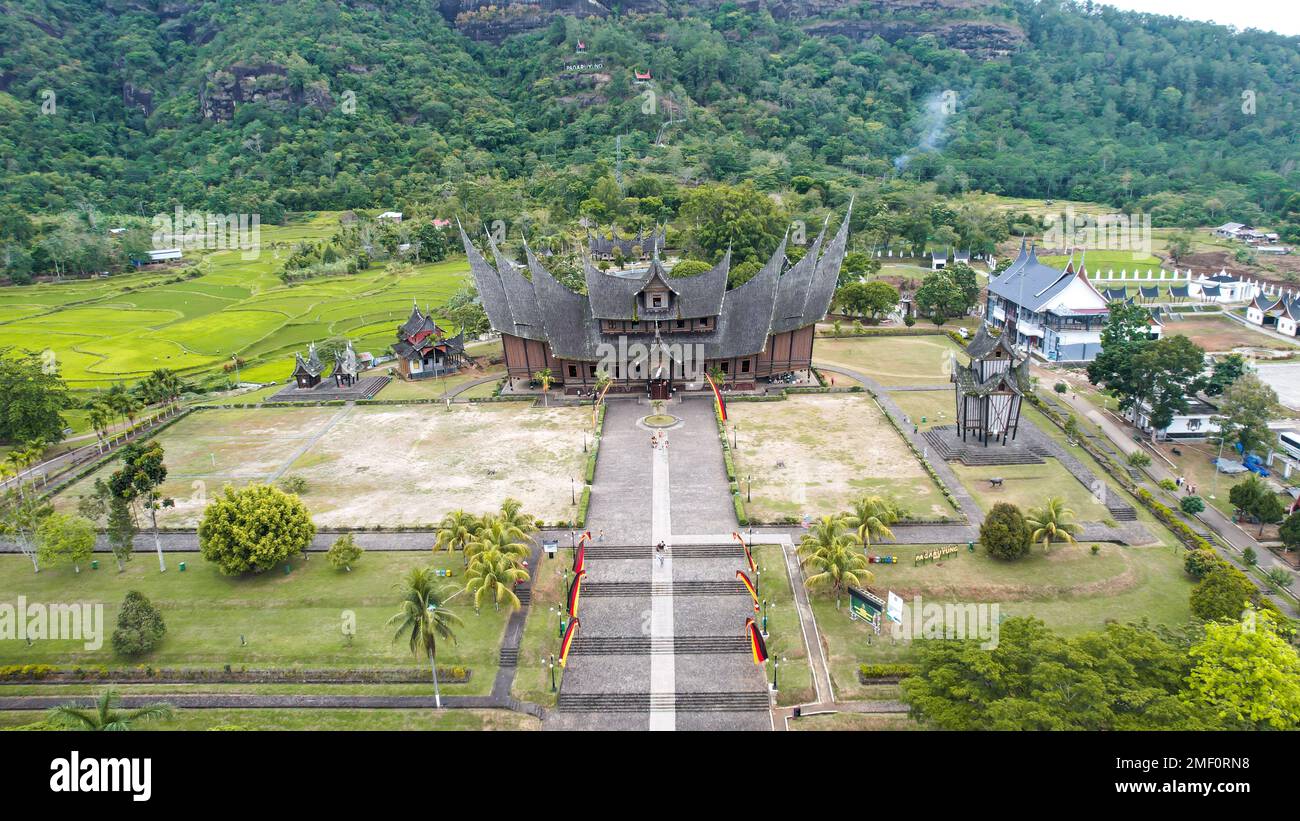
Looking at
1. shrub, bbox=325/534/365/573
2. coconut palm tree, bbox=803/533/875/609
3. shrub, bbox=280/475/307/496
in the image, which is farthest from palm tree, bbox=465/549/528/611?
shrub, bbox=280/475/307/496

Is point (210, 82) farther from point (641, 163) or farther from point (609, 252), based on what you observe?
point (609, 252)

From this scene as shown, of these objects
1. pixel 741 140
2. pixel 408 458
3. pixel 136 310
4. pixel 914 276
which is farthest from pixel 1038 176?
pixel 136 310

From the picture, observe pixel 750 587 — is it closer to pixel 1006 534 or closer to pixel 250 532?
pixel 1006 534

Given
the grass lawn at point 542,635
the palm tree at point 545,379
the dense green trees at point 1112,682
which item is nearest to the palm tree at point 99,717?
the grass lawn at point 542,635

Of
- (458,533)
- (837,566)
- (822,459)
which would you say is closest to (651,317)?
(822,459)

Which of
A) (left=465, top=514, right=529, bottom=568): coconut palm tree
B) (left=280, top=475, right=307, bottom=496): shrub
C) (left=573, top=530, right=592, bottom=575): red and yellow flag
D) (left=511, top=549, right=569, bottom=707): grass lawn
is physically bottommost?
(left=511, top=549, right=569, bottom=707): grass lawn

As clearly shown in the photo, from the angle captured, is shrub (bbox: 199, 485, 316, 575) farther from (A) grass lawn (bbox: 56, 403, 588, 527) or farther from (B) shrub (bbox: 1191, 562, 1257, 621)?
(B) shrub (bbox: 1191, 562, 1257, 621)
